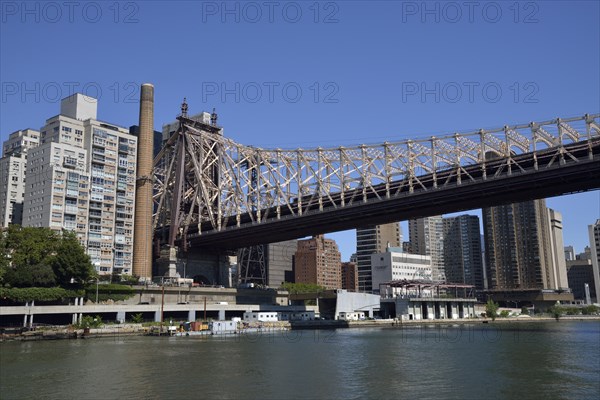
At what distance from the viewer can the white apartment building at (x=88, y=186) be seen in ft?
416

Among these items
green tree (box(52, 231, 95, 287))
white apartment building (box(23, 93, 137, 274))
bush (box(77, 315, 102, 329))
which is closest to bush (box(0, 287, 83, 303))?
green tree (box(52, 231, 95, 287))

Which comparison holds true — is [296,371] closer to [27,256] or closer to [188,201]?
[27,256]

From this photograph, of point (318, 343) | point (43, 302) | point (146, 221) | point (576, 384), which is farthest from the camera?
point (146, 221)

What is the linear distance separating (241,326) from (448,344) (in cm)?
3689

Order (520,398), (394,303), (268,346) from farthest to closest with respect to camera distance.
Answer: (394,303), (268,346), (520,398)

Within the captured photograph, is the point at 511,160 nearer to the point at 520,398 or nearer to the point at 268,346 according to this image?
the point at 268,346

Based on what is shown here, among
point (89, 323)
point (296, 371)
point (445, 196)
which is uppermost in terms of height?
point (445, 196)

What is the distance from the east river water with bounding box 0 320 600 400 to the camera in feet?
129

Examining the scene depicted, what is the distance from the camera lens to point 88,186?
131250mm

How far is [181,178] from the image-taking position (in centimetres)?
12306

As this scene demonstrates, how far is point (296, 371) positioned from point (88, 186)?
313 ft

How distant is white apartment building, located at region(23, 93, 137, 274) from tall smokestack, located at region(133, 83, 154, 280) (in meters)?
11.8

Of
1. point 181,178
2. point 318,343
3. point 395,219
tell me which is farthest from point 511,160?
point 181,178

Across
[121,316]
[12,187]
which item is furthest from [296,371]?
[12,187]
